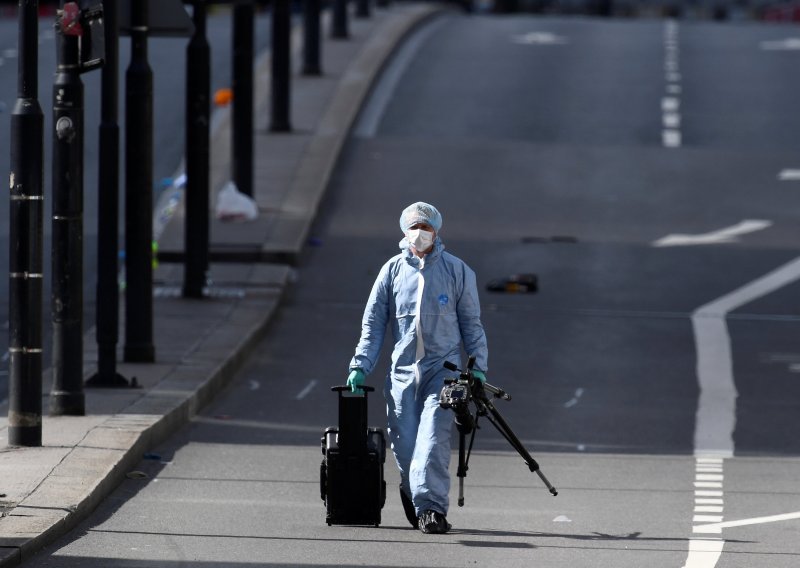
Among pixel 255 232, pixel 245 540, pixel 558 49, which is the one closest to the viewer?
pixel 245 540

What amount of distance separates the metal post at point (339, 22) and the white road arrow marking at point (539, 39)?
4606 mm

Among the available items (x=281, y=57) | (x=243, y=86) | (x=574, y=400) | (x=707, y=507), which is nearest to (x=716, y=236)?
(x=243, y=86)

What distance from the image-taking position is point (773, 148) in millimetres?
28703

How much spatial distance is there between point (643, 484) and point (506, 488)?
2.96ft

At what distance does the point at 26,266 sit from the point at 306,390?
421 centimetres

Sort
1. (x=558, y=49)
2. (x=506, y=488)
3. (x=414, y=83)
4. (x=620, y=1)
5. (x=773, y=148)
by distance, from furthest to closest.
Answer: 1. (x=620, y=1)
2. (x=558, y=49)
3. (x=414, y=83)
4. (x=773, y=148)
5. (x=506, y=488)

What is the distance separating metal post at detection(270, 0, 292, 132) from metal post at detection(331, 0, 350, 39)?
378 inches

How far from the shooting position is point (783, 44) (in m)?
41.3

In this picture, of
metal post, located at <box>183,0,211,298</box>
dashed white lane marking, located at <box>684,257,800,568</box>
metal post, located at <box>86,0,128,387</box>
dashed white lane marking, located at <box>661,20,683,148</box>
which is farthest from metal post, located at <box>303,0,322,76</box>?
metal post, located at <box>86,0,128,387</box>

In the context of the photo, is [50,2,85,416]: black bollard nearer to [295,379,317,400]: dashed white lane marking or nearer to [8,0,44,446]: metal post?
[8,0,44,446]: metal post

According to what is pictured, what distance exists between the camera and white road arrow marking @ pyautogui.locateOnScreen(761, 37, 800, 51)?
1593 inches

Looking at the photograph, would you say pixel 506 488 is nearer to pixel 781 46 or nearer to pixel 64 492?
pixel 64 492

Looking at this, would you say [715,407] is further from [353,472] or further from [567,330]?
[353,472]

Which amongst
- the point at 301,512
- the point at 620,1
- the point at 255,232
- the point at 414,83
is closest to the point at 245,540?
the point at 301,512
